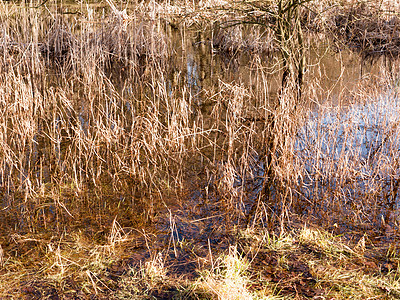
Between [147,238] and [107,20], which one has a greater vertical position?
[107,20]

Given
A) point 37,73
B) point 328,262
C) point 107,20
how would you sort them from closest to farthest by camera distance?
point 328,262
point 37,73
point 107,20

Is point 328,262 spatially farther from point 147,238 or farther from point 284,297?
point 147,238

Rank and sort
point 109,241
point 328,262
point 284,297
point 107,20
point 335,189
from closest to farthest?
point 284,297, point 328,262, point 109,241, point 335,189, point 107,20

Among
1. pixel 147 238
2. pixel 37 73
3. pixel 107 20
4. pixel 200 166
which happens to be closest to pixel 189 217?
pixel 147 238

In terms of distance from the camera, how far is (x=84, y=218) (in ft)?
12.0

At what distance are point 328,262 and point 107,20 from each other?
8765 millimetres

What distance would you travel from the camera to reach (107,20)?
10.1 metres

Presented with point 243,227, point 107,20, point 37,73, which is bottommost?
point 243,227

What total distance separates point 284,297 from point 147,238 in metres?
1.24

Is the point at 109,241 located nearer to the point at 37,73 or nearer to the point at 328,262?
the point at 328,262

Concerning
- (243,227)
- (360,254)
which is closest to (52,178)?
(243,227)

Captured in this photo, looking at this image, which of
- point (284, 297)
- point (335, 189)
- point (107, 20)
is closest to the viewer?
point (284, 297)

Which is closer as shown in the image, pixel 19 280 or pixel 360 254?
pixel 19 280

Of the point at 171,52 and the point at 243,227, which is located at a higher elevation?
the point at 171,52
